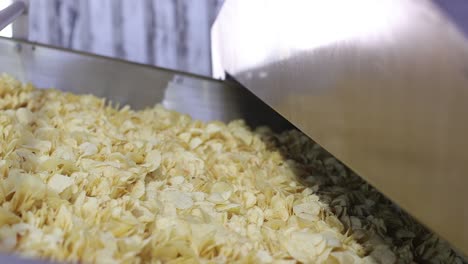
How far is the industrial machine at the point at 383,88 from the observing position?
15.8 inches

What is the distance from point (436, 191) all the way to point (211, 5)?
50.4 inches

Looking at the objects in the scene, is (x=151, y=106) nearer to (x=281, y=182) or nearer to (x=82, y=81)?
(x=82, y=81)

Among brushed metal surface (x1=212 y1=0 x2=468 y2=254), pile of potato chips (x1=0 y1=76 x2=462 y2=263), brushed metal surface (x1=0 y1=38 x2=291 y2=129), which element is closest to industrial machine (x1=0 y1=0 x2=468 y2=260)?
brushed metal surface (x1=212 y1=0 x2=468 y2=254)

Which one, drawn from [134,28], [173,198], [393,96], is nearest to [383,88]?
[393,96]

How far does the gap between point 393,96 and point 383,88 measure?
0.8 inches

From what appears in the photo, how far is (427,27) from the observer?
1.37 feet

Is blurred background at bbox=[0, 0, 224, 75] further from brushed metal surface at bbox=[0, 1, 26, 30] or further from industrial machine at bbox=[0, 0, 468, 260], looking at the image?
industrial machine at bbox=[0, 0, 468, 260]

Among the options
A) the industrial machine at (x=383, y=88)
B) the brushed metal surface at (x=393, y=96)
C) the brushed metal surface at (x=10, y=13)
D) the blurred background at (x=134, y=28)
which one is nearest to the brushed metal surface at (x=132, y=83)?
the brushed metal surface at (x=10, y=13)

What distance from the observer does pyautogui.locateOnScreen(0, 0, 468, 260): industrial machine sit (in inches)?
Result: 15.8

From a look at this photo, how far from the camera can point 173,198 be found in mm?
722

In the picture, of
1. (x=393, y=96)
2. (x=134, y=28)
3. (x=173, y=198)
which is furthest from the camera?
(x=134, y=28)

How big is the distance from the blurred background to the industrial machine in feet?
2.08

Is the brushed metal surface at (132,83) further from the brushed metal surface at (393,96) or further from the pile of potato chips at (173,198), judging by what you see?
the brushed metal surface at (393,96)

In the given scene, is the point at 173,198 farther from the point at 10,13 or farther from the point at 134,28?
the point at 134,28
